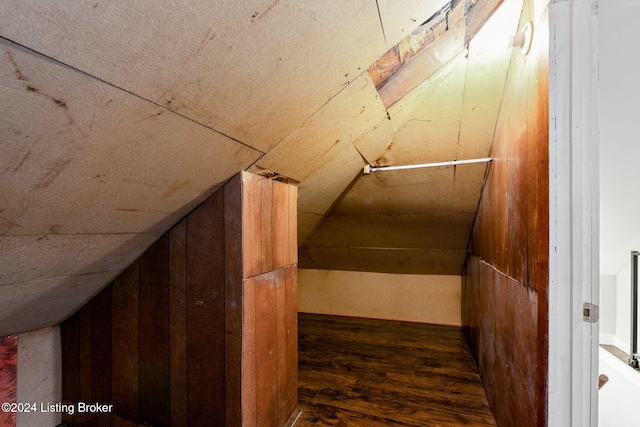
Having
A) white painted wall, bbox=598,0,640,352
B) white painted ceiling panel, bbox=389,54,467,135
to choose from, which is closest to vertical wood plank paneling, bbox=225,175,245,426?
white painted ceiling panel, bbox=389,54,467,135

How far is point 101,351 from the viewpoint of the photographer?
1.58 meters

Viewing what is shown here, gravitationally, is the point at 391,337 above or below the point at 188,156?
below

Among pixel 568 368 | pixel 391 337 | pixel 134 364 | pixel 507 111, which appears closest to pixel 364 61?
pixel 507 111

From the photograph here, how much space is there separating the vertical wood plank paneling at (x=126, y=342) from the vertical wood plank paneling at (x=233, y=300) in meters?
0.60

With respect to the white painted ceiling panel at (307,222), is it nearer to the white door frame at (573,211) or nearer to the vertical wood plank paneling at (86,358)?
the vertical wood plank paneling at (86,358)

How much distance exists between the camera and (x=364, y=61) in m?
1.04

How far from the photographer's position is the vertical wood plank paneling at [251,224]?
123 centimetres

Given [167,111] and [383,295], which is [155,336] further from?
[383,295]

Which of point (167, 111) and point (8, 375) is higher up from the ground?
point (167, 111)

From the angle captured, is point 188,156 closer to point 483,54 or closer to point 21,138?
point 21,138

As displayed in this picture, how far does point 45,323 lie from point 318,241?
2.34 metres

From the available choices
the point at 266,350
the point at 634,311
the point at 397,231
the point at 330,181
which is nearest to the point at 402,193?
the point at 397,231

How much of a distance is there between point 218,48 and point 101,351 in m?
1.82

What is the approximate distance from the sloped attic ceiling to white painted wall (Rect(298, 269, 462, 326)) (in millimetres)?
2119
